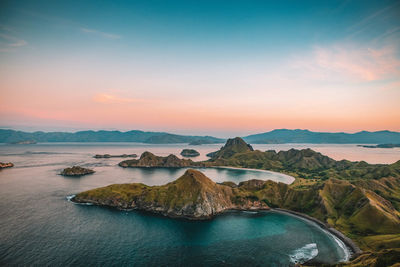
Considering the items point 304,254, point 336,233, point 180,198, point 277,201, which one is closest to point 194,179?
point 180,198

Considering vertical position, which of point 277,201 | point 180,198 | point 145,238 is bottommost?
point 145,238

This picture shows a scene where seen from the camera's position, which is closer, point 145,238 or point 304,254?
point 304,254

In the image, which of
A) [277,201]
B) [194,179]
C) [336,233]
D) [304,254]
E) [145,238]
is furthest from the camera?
[277,201]

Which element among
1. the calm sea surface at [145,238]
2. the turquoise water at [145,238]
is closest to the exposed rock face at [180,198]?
the turquoise water at [145,238]

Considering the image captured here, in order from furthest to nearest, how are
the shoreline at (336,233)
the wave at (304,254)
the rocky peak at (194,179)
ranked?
the rocky peak at (194,179), the shoreline at (336,233), the wave at (304,254)

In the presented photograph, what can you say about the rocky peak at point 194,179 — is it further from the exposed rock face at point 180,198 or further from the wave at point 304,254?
the wave at point 304,254

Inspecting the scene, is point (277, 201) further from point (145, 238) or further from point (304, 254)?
point (145, 238)

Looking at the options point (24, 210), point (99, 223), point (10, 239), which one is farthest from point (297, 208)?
point (24, 210)

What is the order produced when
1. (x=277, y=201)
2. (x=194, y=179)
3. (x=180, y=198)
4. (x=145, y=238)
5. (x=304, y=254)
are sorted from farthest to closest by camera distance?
1. (x=277, y=201)
2. (x=194, y=179)
3. (x=180, y=198)
4. (x=145, y=238)
5. (x=304, y=254)
